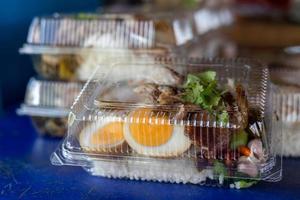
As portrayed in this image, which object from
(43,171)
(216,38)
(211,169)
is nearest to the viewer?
(211,169)

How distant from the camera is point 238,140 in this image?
0.92 meters

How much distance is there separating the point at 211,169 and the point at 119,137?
16 cm

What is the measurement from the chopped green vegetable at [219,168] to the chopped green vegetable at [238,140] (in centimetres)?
3

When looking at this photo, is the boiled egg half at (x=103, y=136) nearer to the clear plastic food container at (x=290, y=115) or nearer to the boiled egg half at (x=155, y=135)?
the boiled egg half at (x=155, y=135)

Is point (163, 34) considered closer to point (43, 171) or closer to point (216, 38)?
point (43, 171)

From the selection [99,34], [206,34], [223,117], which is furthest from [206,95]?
[206,34]

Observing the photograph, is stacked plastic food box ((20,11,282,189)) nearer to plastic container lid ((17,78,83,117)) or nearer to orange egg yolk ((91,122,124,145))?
orange egg yolk ((91,122,124,145))

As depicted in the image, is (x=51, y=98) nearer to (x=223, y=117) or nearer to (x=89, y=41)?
(x=89, y=41)

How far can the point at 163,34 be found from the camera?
1.27 m

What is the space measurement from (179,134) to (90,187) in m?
0.18

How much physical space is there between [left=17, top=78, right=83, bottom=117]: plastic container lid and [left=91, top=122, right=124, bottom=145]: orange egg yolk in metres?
0.26

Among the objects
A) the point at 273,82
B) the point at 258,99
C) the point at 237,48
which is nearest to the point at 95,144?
the point at 258,99

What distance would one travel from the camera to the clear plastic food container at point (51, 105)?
123cm

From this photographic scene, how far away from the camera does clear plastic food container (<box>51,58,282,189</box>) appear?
93cm
